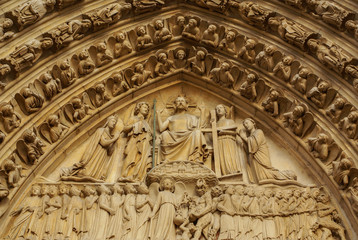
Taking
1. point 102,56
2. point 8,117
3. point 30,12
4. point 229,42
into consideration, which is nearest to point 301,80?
point 229,42

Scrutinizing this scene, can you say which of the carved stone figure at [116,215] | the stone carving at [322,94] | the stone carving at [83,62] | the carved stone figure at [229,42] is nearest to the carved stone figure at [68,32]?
the stone carving at [83,62]

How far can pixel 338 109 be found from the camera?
8.07 metres

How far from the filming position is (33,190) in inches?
317

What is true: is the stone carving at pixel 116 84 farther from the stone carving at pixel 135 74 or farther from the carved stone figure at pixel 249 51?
the carved stone figure at pixel 249 51

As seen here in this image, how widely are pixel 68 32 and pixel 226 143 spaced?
9.23 ft

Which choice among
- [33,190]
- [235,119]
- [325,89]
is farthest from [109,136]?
[325,89]

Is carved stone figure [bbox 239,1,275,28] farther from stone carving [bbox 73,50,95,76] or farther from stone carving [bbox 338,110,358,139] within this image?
stone carving [bbox 73,50,95,76]

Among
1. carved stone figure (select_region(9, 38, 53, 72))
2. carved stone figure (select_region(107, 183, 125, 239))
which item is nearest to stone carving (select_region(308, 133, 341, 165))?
carved stone figure (select_region(107, 183, 125, 239))

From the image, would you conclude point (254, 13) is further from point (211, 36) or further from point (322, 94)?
point (322, 94)

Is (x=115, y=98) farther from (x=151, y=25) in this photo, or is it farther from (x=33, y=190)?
(x=33, y=190)

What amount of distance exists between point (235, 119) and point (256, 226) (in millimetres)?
2187

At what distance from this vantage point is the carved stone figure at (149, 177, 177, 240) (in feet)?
24.8

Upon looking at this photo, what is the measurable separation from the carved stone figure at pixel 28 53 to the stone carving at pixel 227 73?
261cm

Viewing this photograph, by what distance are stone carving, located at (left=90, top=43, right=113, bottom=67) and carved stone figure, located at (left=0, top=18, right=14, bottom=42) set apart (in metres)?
1.36
